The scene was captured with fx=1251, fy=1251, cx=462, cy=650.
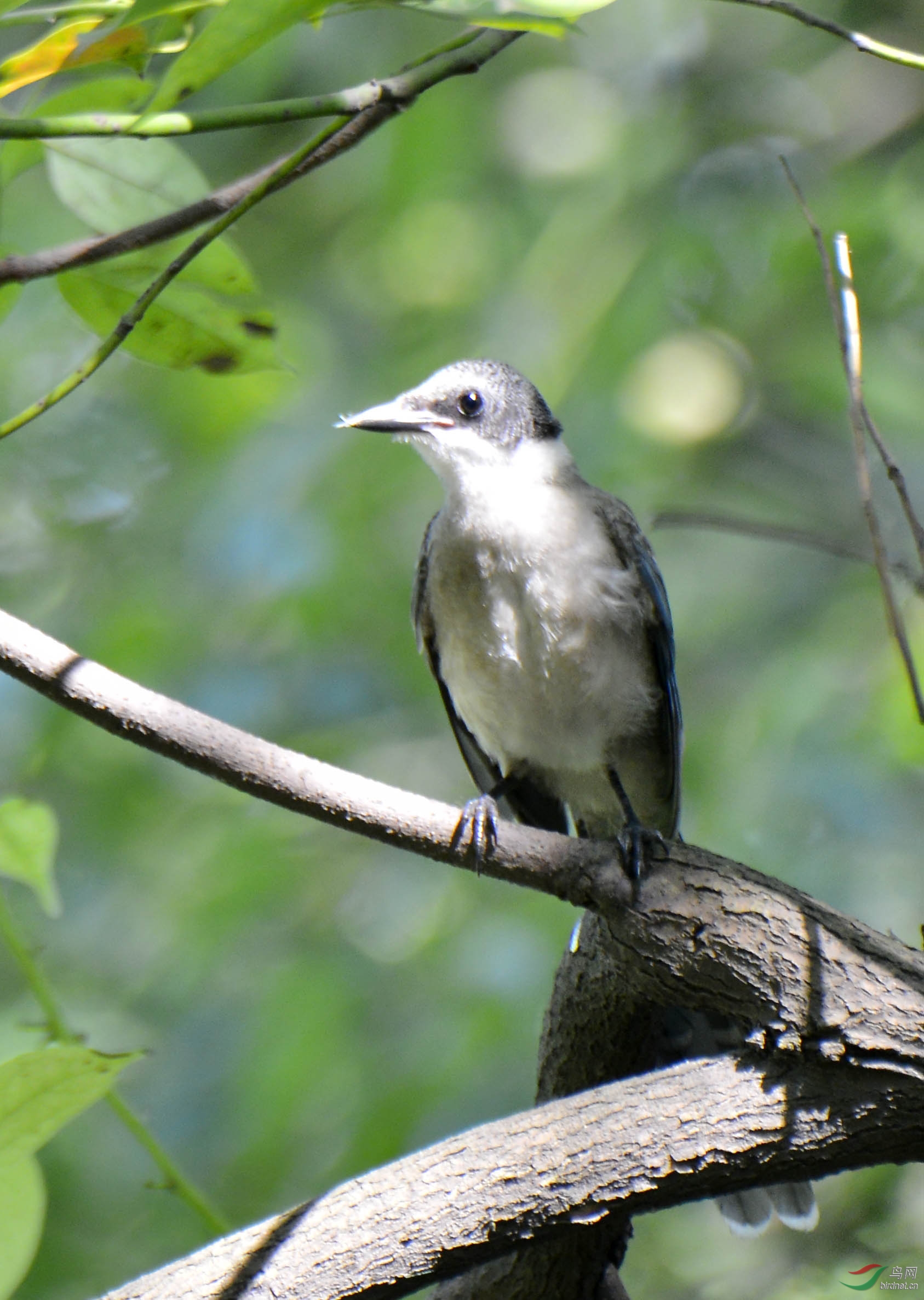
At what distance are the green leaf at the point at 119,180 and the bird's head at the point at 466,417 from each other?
1.29 m

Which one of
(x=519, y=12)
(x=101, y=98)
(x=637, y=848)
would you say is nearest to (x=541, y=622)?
(x=637, y=848)

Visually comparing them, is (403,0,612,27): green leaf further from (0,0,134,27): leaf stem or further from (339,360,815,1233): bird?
(339,360,815,1233): bird

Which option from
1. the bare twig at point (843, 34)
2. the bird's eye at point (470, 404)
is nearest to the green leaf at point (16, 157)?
the bare twig at point (843, 34)

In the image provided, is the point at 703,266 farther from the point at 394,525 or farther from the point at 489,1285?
the point at 489,1285

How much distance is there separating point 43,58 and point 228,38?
1.20 ft

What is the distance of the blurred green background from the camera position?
428cm

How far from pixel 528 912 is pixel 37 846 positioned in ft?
9.80

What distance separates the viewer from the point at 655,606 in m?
3.48

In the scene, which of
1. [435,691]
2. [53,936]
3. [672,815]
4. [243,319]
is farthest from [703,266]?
[53,936]

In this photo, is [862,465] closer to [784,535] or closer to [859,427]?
[859,427]

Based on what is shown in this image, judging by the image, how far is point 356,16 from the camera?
6.09 metres

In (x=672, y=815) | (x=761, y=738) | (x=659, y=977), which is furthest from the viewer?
(x=761, y=738)

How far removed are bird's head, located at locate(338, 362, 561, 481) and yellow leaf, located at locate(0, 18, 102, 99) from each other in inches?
61.7

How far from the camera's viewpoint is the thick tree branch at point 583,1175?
205cm
